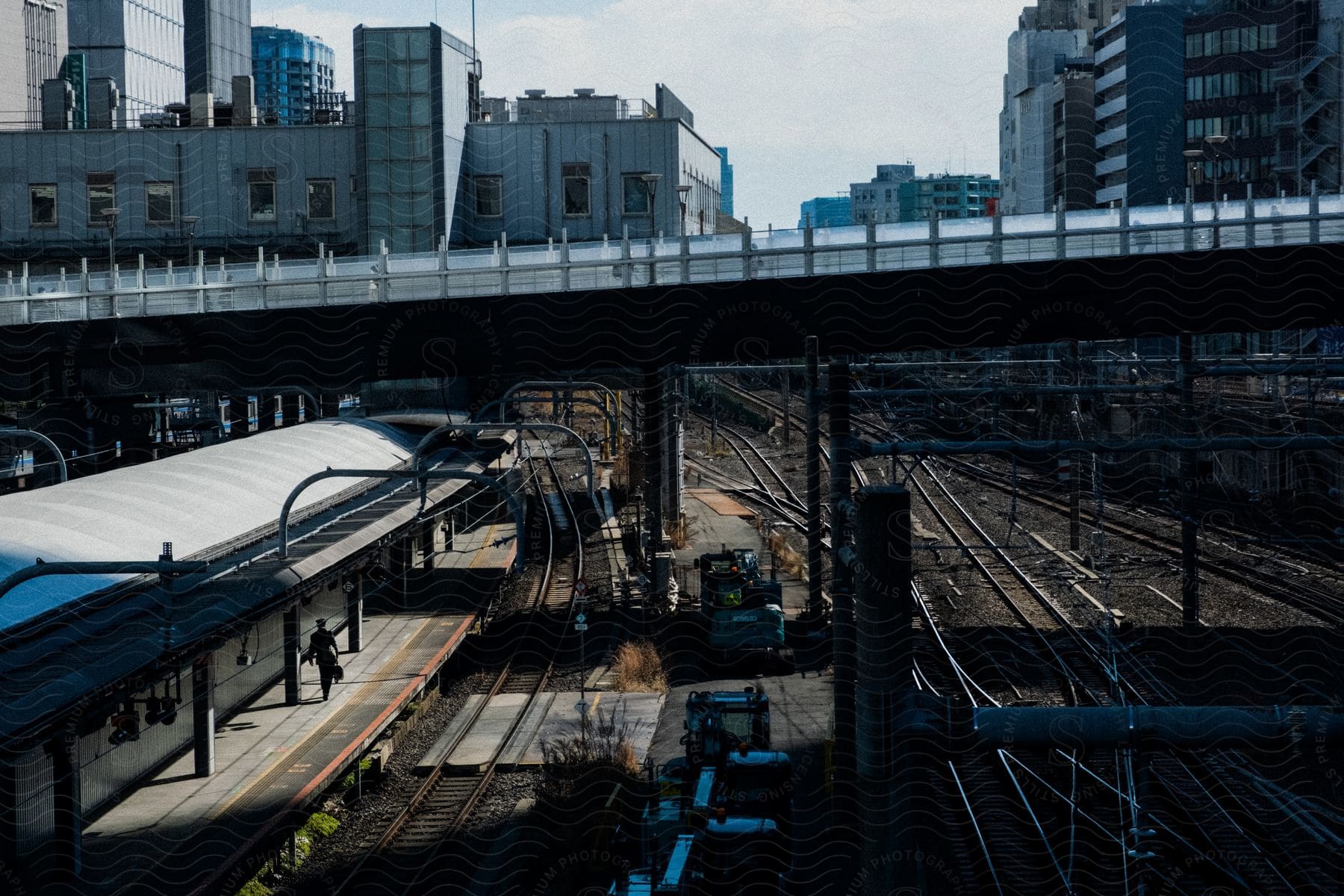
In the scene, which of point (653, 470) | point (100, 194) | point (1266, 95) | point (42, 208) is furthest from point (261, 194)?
point (1266, 95)

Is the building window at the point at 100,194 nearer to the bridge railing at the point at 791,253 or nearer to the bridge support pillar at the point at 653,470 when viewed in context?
the bridge railing at the point at 791,253

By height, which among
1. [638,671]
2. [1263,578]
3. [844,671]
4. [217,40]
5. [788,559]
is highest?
[217,40]

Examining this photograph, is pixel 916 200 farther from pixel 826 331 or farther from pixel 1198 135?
pixel 826 331

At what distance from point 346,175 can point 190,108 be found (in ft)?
17.0

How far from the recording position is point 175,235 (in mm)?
26344

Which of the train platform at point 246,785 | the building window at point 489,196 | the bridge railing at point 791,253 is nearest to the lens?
the train platform at point 246,785

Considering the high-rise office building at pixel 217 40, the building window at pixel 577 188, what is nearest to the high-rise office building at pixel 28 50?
the high-rise office building at pixel 217 40

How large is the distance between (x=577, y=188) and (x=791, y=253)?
14.2 meters

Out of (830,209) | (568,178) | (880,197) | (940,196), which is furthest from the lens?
(830,209)

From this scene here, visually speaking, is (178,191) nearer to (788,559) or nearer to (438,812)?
(788,559)

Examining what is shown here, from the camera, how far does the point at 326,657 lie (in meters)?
12.0

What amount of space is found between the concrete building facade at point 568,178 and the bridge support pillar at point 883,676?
2394 cm

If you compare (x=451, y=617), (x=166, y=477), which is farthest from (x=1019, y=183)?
(x=166, y=477)

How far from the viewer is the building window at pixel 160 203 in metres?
26.2
